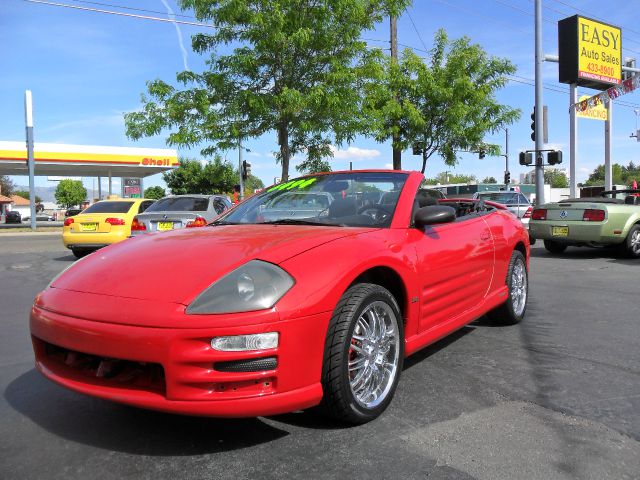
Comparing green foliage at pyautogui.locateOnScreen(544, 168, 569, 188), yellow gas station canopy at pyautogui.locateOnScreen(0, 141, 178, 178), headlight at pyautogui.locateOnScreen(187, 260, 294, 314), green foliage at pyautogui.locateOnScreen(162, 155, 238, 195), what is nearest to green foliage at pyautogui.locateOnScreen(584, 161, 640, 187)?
green foliage at pyautogui.locateOnScreen(544, 168, 569, 188)

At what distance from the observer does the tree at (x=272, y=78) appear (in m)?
12.7

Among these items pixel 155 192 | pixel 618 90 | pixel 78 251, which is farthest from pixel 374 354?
pixel 155 192

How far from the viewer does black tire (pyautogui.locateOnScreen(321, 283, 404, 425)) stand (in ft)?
8.23

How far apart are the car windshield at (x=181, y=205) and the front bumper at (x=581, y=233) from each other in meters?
6.81

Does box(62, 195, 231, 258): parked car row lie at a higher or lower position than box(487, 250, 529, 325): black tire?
higher

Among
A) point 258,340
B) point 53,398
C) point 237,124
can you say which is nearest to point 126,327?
point 258,340

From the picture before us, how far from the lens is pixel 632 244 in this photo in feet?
33.2

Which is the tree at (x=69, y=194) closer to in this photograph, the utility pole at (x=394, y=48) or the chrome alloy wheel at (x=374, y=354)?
the utility pole at (x=394, y=48)

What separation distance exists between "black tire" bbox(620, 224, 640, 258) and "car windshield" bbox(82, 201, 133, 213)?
10.2 m

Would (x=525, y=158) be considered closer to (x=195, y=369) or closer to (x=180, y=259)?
(x=180, y=259)

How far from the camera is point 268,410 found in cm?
230

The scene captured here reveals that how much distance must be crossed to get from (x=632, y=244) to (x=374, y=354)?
30.3ft

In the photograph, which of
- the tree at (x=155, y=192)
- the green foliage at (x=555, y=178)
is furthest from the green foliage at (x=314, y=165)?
the green foliage at (x=555, y=178)

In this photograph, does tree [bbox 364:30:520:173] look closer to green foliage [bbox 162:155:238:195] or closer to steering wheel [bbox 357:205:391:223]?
steering wheel [bbox 357:205:391:223]
